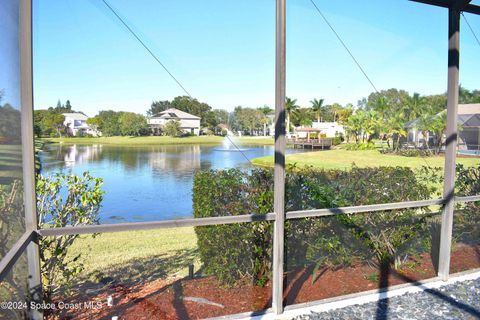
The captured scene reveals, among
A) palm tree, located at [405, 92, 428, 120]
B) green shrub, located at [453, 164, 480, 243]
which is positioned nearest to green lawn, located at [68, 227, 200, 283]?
palm tree, located at [405, 92, 428, 120]

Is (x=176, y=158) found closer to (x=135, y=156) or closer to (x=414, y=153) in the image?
(x=135, y=156)

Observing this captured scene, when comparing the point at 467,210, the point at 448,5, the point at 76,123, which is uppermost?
the point at 448,5

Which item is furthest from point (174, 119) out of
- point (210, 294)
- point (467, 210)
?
point (467, 210)

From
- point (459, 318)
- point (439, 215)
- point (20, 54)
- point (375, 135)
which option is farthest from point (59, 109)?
point (439, 215)

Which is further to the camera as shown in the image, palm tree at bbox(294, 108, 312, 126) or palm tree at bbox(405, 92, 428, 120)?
palm tree at bbox(405, 92, 428, 120)

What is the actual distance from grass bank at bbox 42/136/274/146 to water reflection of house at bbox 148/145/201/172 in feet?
0.15

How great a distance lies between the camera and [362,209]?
2.89 m

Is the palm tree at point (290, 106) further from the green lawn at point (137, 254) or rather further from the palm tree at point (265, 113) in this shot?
the green lawn at point (137, 254)

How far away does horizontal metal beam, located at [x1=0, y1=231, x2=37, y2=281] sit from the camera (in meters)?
1.36

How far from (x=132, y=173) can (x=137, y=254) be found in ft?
2.95

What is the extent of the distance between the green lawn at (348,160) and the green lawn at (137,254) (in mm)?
1042

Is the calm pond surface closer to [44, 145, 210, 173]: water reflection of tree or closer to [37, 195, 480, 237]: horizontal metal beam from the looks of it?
[44, 145, 210, 173]: water reflection of tree

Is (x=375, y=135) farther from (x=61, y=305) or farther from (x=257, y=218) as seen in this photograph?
(x=61, y=305)

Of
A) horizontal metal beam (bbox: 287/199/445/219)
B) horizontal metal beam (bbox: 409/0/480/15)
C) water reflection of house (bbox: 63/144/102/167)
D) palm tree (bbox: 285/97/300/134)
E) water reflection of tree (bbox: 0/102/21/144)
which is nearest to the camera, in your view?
water reflection of tree (bbox: 0/102/21/144)
